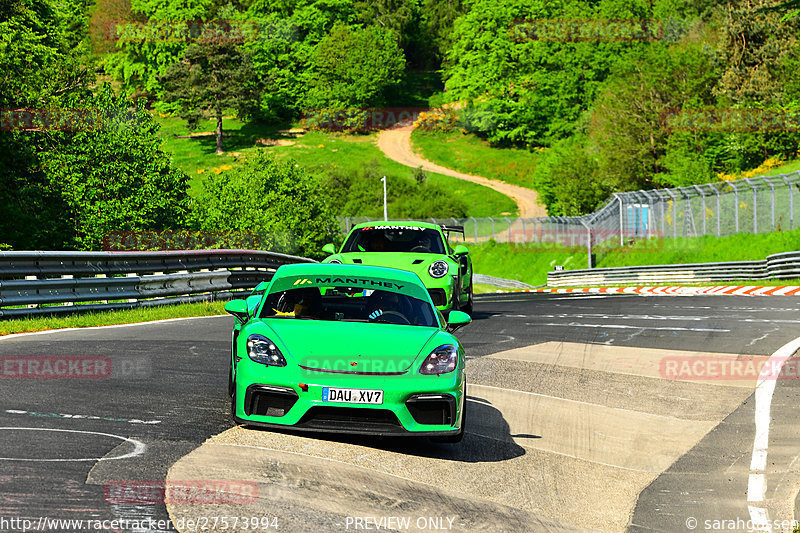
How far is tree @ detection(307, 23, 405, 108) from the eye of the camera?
120125 mm

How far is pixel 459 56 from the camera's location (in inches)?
4808

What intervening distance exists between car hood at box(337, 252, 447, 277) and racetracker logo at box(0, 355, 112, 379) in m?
5.25

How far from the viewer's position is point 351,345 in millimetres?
6805

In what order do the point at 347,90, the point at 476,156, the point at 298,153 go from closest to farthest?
the point at 298,153 < the point at 476,156 < the point at 347,90

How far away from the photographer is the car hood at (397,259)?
14.8 meters

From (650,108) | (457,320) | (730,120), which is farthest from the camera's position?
(650,108)

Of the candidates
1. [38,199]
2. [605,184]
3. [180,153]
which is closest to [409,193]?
[605,184]

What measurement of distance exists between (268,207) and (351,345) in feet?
214

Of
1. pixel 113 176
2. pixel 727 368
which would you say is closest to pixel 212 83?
pixel 113 176

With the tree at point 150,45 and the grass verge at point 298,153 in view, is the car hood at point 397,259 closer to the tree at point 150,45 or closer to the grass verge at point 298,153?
the grass verge at point 298,153

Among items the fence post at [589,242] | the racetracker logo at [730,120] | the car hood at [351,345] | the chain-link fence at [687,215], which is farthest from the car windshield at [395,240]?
the racetracker logo at [730,120]

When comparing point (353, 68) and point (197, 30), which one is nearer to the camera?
point (353, 68)

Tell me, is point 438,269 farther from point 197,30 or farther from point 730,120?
point 197,30

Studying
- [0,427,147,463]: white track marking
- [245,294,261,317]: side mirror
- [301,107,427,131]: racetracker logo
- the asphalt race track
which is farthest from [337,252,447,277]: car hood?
[301,107,427,131]: racetracker logo
